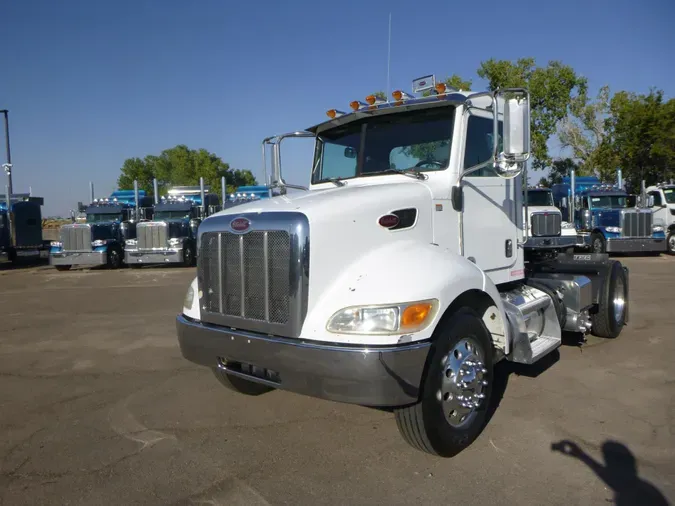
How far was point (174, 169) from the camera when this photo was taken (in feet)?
189

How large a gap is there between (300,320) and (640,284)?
10920 millimetres

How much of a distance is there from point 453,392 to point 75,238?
1835cm

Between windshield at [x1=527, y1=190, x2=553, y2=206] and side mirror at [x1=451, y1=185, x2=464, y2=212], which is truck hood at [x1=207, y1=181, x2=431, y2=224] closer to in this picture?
side mirror at [x1=451, y1=185, x2=464, y2=212]

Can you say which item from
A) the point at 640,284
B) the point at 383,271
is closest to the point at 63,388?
the point at 383,271

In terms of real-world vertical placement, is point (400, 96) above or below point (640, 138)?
below

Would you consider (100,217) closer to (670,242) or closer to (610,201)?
(610,201)

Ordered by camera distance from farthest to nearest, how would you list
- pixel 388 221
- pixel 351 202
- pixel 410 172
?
pixel 410 172 → pixel 388 221 → pixel 351 202

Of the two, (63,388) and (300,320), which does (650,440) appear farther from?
(63,388)

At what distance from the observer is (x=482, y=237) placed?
4652mm

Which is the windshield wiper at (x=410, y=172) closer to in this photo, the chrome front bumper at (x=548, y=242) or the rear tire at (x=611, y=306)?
the chrome front bumper at (x=548, y=242)

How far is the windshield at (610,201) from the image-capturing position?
20.0m

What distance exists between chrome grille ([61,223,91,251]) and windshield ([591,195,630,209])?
18.6 m

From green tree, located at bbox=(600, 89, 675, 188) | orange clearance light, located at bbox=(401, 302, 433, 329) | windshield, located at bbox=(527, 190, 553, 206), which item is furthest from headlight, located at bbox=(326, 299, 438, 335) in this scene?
green tree, located at bbox=(600, 89, 675, 188)

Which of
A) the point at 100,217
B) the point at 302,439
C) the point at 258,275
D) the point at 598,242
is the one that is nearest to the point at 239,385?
the point at 302,439
